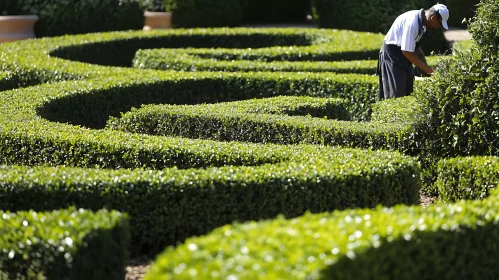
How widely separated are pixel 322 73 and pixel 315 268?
306 inches

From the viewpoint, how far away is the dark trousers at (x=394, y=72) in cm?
1016

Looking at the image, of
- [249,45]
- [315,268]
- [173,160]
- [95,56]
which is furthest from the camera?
[249,45]

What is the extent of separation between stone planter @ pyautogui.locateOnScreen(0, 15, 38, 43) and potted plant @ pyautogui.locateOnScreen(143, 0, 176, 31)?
275cm

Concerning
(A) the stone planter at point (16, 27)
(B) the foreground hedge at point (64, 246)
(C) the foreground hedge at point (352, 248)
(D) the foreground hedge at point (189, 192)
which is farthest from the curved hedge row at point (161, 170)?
(A) the stone planter at point (16, 27)

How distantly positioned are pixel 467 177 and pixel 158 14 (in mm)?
13380

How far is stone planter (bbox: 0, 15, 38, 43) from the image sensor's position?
1798cm

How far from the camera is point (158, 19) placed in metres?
19.8

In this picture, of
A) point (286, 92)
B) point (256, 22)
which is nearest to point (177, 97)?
point (286, 92)

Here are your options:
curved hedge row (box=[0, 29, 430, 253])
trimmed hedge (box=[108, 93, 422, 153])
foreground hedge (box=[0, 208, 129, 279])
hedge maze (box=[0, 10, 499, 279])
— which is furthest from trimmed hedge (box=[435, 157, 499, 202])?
foreground hedge (box=[0, 208, 129, 279])

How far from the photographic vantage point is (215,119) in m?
9.10

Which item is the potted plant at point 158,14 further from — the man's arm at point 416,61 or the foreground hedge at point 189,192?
the foreground hedge at point 189,192

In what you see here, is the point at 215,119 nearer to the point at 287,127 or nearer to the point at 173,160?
the point at 287,127

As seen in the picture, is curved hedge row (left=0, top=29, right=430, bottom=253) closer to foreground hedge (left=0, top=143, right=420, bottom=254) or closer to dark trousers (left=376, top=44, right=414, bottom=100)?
foreground hedge (left=0, top=143, right=420, bottom=254)

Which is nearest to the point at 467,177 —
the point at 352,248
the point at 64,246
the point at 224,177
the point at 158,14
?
the point at 224,177
